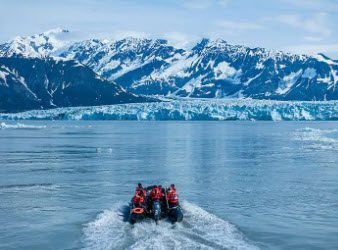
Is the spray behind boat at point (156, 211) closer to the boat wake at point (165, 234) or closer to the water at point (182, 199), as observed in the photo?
the boat wake at point (165, 234)

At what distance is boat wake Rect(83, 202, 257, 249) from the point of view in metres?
21.8

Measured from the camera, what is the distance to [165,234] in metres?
23.0

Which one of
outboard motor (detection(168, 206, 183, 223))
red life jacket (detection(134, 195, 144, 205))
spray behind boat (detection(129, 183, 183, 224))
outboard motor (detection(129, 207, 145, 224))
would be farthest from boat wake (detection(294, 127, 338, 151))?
outboard motor (detection(129, 207, 145, 224))

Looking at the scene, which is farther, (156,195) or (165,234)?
(156,195)

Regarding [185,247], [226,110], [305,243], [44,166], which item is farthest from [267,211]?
[226,110]

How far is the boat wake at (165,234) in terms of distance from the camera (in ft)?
71.6

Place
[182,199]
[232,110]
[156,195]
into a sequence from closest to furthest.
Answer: [156,195] → [182,199] → [232,110]

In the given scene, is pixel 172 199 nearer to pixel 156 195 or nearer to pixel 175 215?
Answer: pixel 156 195

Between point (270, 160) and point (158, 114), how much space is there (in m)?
123

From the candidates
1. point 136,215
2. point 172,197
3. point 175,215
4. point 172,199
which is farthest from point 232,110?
point 136,215

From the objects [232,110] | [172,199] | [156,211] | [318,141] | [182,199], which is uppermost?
[232,110]

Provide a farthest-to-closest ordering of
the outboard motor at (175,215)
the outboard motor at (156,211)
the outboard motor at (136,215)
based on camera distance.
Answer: the outboard motor at (175,215) < the outboard motor at (136,215) < the outboard motor at (156,211)

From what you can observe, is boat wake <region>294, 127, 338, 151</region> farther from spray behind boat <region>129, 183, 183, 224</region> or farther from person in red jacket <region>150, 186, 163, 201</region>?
spray behind boat <region>129, 183, 183, 224</region>

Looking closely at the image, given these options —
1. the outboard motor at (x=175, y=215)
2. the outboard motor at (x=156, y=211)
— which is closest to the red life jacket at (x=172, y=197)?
the outboard motor at (x=175, y=215)
